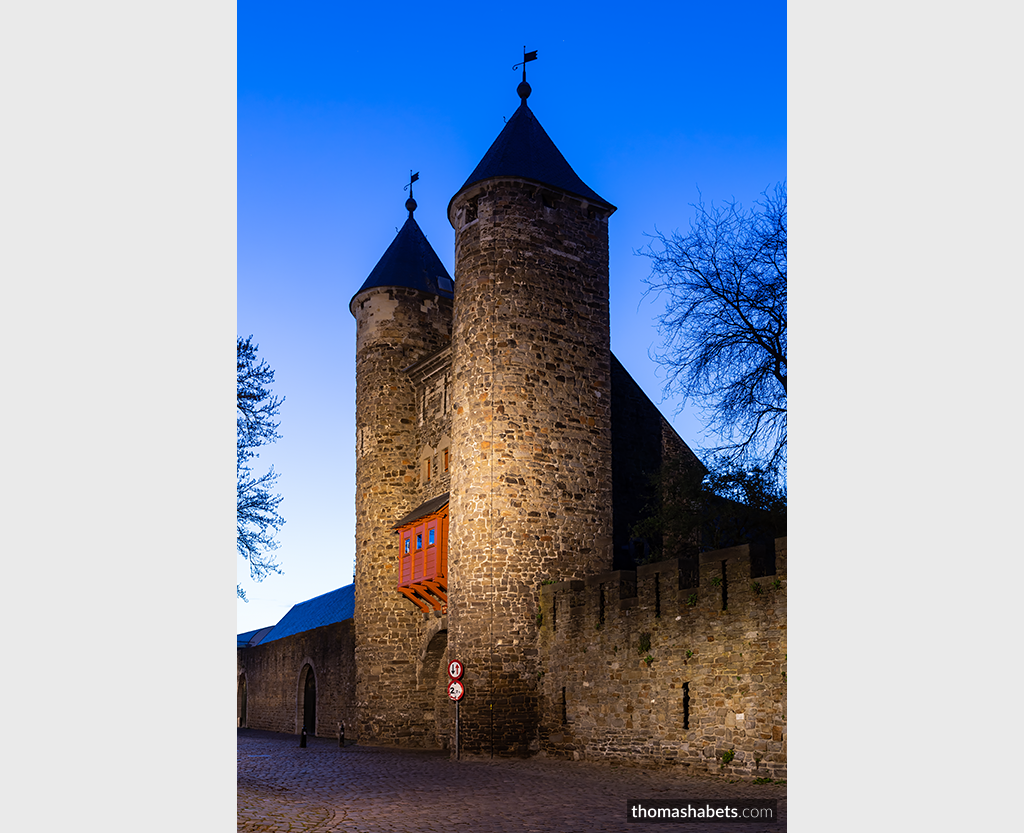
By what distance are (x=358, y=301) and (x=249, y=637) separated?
100ft

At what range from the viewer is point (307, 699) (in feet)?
96.8

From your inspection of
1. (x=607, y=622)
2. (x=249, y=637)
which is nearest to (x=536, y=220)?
(x=607, y=622)

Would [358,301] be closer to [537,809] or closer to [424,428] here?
[424,428]

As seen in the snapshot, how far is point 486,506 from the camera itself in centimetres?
1811

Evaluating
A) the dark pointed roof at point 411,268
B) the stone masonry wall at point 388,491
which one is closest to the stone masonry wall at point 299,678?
the stone masonry wall at point 388,491

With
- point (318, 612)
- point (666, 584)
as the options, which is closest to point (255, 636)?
point (318, 612)

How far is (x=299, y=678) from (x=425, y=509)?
10.9m

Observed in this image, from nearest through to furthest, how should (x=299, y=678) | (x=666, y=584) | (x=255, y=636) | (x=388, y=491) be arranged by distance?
(x=666, y=584) < (x=388, y=491) < (x=299, y=678) < (x=255, y=636)

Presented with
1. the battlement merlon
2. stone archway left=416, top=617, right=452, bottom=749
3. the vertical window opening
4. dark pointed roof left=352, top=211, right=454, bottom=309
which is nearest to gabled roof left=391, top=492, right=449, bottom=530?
stone archway left=416, top=617, right=452, bottom=749

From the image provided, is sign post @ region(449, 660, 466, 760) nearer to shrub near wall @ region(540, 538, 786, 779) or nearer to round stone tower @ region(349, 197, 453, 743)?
shrub near wall @ region(540, 538, 786, 779)

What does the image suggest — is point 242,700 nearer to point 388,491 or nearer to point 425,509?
point 388,491

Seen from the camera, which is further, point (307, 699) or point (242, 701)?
point (242, 701)

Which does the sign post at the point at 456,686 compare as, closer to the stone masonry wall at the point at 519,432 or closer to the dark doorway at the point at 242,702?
the stone masonry wall at the point at 519,432

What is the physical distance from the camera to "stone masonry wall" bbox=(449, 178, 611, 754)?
17.7 metres
